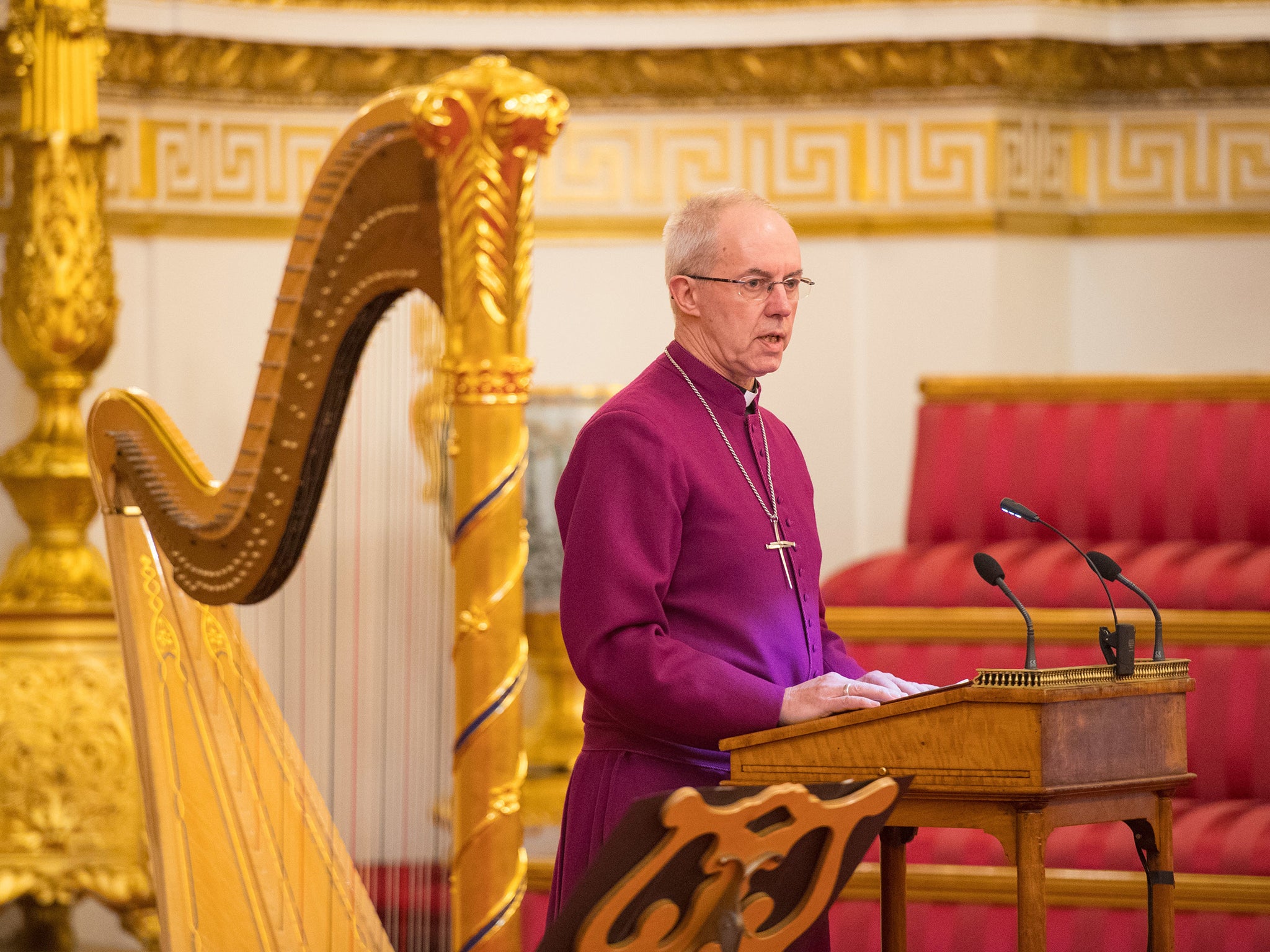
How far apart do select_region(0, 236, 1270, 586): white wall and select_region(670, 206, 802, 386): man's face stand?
356cm

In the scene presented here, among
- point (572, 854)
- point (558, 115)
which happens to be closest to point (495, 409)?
point (558, 115)

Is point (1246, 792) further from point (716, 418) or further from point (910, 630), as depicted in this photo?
point (716, 418)

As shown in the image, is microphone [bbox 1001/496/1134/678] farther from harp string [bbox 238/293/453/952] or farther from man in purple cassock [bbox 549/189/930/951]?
harp string [bbox 238/293/453/952]

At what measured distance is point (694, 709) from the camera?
88.0 inches

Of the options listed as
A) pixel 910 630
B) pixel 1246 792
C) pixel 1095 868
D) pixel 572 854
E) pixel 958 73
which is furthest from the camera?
pixel 958 73

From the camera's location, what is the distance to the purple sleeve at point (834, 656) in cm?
259

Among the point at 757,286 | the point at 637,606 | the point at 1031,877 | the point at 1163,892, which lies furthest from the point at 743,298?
the point at 1163,892

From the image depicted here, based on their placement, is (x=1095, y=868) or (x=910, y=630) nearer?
(x=1095, y=868)

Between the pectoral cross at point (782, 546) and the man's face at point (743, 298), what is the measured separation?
0.21 m

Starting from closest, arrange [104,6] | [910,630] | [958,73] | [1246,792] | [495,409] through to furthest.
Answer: [495,409] → [1246,792] → [910,630] → [104,6] → [958,73]

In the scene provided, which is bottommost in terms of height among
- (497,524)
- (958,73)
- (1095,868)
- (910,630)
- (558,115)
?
(1095,868)

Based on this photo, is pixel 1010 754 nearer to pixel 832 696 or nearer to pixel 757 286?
pixel 832 696

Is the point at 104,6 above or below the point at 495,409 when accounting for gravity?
above

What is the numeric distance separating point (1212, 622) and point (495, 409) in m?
2.77
